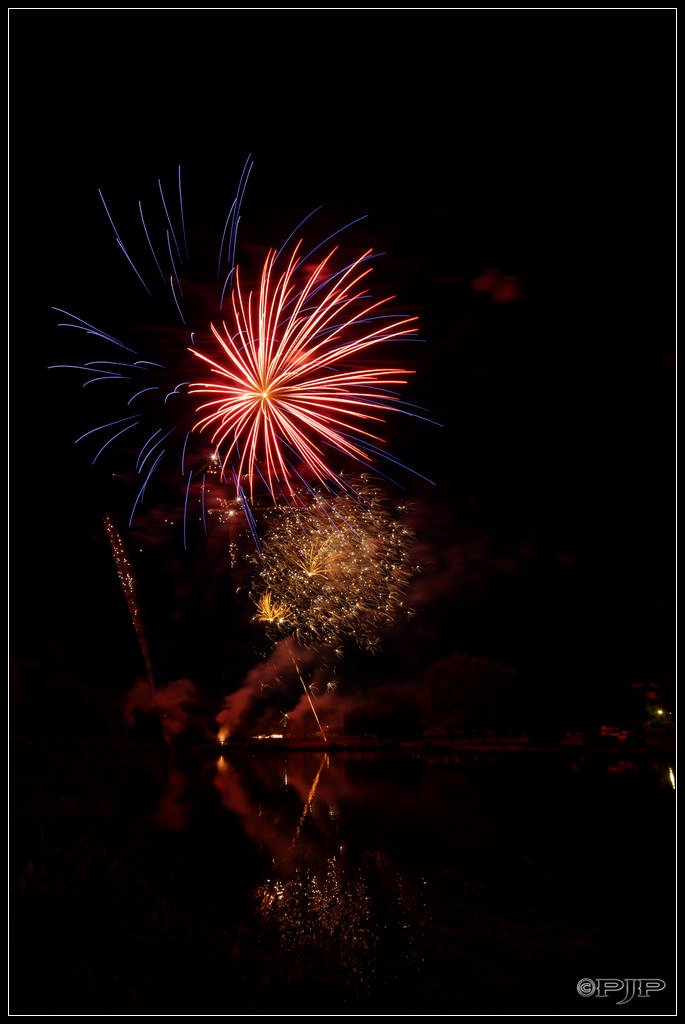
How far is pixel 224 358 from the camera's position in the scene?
9195 millimetres

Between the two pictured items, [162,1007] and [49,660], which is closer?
[162,1007]

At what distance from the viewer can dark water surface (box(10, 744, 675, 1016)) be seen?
454 cm

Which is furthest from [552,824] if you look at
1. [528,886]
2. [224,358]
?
[224,358]

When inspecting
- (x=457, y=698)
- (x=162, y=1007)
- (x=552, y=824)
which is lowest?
(x=162, y=1007)

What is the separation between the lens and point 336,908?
7910 mm

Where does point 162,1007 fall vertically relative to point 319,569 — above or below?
below

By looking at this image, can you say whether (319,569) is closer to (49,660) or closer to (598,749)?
(49,660)

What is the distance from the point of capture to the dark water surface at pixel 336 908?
454cm

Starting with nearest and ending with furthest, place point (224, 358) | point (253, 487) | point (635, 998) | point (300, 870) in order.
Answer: point (635, 998) → point (224, 358) → point (300, 870) → point (253, 487)

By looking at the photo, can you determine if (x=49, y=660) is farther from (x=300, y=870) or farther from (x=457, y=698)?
(x=457, y=698)

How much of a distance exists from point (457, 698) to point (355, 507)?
44984 mm

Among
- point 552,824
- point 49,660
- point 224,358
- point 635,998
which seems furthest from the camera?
point 49,660

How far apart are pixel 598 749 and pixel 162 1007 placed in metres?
38.8

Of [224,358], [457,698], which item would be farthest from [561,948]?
[457,698]
